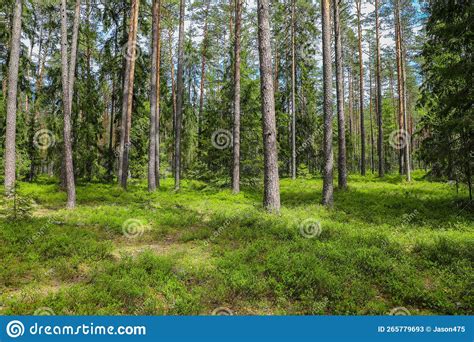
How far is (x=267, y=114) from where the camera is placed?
9.96m

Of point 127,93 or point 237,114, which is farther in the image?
point 127,93

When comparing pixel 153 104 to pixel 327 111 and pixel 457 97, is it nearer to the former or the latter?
pixel 327 111

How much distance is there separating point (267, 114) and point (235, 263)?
554 centimetres

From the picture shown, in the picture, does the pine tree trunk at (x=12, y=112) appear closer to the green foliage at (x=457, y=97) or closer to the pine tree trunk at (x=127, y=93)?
the pine tree trunk at (x=127, y=93)

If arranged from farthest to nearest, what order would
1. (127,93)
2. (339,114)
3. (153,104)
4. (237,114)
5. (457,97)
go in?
1. (127,93)
2. (153,104)
3. (339,114)
4. (237,114)
5. (457,97)

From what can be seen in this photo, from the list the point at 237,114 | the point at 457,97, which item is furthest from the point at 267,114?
the point at 457,97

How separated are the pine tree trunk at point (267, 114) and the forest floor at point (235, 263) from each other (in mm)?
918

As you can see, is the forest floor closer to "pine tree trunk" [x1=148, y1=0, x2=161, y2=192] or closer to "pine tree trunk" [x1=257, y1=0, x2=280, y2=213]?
"pine tree trunk" [x1=257, y1=0, x2=280, y2=213]

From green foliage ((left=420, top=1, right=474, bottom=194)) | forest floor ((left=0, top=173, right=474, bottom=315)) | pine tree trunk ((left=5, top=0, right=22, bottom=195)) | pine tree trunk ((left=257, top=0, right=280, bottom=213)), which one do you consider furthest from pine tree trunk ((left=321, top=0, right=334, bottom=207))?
pine tree trunk ((left=5, top=0, right=22, bottom=195))

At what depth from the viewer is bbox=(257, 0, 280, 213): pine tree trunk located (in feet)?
32.3

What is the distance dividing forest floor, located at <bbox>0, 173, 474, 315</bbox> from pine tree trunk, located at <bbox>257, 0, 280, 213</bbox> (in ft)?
3.01

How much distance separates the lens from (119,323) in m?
4.21

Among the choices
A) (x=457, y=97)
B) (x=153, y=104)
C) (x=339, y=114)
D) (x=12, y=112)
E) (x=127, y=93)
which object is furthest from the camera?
(x=127, y=93)

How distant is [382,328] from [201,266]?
11.0ft
